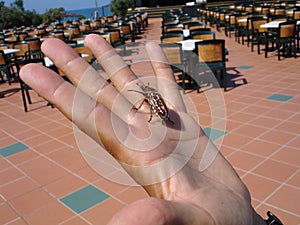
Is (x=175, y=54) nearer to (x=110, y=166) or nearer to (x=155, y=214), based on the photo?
(x=110, y=166)

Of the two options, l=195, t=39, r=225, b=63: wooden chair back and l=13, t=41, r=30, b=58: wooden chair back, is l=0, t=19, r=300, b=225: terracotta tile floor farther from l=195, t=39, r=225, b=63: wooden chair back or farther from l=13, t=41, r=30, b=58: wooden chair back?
l=13, t=41, r=30, b=58: wooden chair back

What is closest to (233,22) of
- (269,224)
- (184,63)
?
(184,63)

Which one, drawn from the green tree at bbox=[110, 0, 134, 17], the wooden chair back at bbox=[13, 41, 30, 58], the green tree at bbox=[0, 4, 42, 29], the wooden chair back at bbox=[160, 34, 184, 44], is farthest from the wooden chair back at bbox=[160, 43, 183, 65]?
the green tree at bbox=[0, 4, 42, 29]

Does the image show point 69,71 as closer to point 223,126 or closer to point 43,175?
point 43,175

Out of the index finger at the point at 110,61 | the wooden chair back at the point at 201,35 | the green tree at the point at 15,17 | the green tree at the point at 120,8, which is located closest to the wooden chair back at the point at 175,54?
the wooden chair back at the point at 201,35

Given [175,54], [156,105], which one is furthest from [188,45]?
[156,105]

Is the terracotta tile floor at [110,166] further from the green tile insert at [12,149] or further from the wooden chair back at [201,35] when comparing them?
the wooden chair back at [201,35]
